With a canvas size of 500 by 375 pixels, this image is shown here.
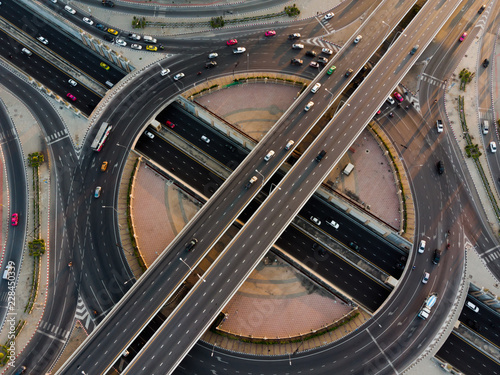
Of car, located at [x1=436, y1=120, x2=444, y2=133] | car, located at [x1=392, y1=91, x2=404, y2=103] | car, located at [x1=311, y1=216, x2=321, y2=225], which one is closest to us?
car, located at [x1=311, y1=216, x2=321, y2=225]

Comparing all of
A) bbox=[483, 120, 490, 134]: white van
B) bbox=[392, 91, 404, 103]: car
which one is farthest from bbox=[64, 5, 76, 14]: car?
bbox=[483, 120, 490, 134]: white van

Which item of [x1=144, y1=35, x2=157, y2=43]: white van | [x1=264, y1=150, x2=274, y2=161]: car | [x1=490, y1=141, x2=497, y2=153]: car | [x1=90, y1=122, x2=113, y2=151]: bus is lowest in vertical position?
[x1=90, y1=122, x2=113, y2=151]: bus

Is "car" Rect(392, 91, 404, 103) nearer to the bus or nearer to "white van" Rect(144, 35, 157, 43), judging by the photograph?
"white van" Rect(144, 35, 157, 43)

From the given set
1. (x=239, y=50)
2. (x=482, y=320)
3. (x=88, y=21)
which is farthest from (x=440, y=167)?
(x=88, y=21)

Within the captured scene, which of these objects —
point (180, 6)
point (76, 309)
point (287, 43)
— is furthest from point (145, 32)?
point (76, 309)

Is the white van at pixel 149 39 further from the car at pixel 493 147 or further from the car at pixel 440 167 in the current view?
the car at pixel 493 147

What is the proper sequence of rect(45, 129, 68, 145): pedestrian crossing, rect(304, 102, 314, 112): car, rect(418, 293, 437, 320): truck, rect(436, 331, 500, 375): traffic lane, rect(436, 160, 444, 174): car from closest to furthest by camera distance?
rect(436, 331, 500, 375): traffic lane < rect(418, 293, 437, 320): truck < rect(304, 102, 314, 112): car < rect(436, 160, 444, 174): car < rect(45, 129, 68, 145): pedestrian crossing
